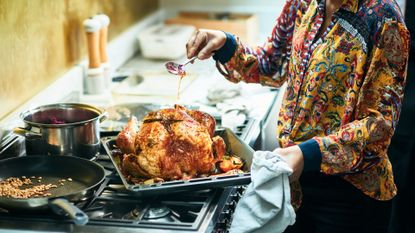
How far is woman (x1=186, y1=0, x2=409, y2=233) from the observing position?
167 centimetres

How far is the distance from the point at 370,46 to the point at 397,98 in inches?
5.8

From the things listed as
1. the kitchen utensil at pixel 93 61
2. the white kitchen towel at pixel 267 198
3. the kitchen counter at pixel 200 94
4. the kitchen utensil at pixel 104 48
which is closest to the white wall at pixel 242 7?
the kitchen counter at pixel 200 94

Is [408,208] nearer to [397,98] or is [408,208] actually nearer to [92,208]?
[397,98]

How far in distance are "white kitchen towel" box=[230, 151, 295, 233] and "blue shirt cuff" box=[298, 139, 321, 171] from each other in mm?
77

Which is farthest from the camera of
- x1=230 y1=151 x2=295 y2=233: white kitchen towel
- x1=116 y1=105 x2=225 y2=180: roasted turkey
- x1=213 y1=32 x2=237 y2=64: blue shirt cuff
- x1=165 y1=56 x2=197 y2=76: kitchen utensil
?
x1=213 y1=32 x2=237 y2=64: blue shirt cuff

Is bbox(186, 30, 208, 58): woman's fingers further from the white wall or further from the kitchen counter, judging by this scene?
the white wall

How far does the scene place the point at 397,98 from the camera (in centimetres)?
167

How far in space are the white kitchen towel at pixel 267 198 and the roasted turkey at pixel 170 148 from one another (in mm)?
182

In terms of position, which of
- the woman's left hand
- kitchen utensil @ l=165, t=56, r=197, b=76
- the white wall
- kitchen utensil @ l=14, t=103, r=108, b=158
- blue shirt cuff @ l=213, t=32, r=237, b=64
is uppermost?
blue shirt cuff @ l=213, t=32, r=237, b=64

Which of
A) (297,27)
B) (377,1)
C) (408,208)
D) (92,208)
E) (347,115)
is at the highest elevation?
(377,1)

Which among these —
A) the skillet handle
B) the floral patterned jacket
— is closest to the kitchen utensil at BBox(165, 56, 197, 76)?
the floral patterned jacket

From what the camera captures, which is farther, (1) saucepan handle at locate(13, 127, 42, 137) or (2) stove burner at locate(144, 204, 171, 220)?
(1) saucepan handle at locate(13, 127, 42, 137)

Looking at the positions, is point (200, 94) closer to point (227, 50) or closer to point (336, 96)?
point (227, 50)

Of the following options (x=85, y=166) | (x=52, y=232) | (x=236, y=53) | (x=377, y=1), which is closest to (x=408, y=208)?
(x=236, y=53)
